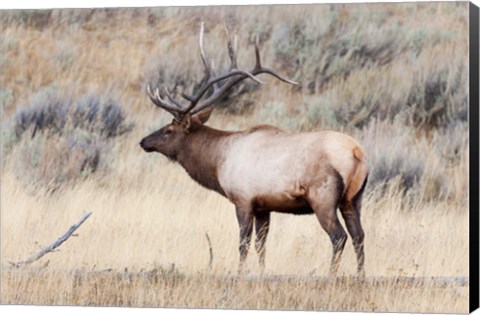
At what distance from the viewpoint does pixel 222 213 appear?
19.0 m

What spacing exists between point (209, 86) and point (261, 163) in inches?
35.4

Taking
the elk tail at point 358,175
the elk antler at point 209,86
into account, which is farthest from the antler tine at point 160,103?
the elk tail at point 358,175

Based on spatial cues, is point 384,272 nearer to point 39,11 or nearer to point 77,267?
point 77,267

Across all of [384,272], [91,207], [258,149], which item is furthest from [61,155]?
[384,272]

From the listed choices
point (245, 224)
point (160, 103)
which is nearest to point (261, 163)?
point (245, 224)

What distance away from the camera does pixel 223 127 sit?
19188 millimetres

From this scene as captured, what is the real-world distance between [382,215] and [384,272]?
52 centimetres

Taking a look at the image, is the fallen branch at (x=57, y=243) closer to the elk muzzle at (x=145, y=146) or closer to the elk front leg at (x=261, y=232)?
the elk muzzle at (x=145, y=146)

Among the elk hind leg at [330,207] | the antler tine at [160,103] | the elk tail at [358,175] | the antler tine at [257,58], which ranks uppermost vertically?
the antler tine at [257,58]

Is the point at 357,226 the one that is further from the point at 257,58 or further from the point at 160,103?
the point at 160,103

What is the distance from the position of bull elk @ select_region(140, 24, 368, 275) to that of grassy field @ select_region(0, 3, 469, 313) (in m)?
0.12

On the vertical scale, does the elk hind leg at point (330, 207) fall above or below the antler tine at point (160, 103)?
below

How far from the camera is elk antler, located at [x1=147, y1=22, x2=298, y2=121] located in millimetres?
18875

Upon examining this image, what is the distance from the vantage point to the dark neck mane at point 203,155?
19.2 metres
